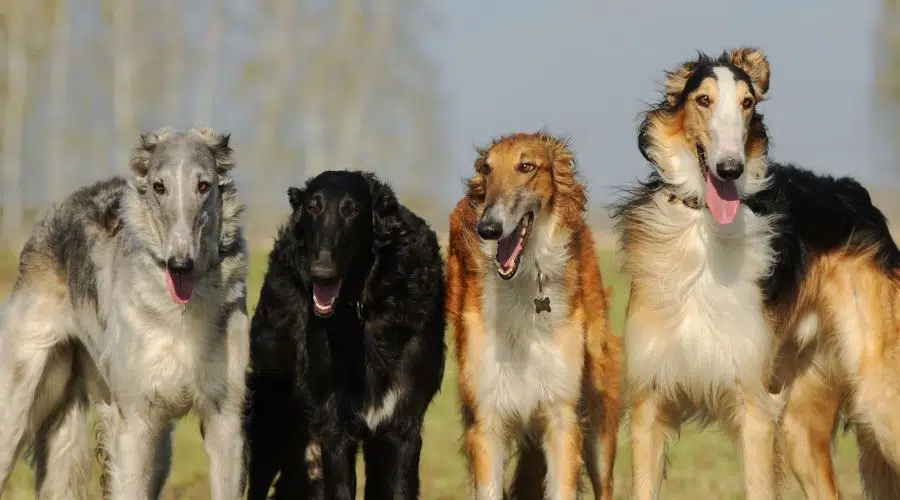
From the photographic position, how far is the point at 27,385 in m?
7.09

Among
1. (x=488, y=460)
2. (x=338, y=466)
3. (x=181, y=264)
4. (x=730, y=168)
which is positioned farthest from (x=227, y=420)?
(x=730, y=168)

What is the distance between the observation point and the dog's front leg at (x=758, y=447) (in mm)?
6129

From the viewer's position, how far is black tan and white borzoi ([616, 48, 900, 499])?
6137 mm

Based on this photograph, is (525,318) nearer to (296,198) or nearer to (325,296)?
(325,296)

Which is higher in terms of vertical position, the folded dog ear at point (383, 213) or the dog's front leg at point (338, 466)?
the folded dog ear at point (383, 213)

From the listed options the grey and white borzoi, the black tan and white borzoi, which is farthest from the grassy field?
the grey and white borzoi

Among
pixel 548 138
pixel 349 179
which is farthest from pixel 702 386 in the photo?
pixel 349 179

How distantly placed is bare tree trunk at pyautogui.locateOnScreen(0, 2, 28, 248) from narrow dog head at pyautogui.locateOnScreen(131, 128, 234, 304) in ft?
90.8

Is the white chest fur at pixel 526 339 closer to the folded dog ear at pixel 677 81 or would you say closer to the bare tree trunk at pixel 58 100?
the folded dog ear at pixel 677 81

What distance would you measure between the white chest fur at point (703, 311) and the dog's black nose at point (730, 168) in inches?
15.8

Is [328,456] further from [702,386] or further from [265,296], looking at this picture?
[702,386]

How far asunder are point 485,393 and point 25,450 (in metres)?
2.70

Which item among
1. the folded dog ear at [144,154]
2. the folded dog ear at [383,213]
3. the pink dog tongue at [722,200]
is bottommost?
the pink dog tongue at [722,200]

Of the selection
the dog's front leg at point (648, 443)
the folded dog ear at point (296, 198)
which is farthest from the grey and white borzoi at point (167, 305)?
the dog's front leg at point (648, 443)
